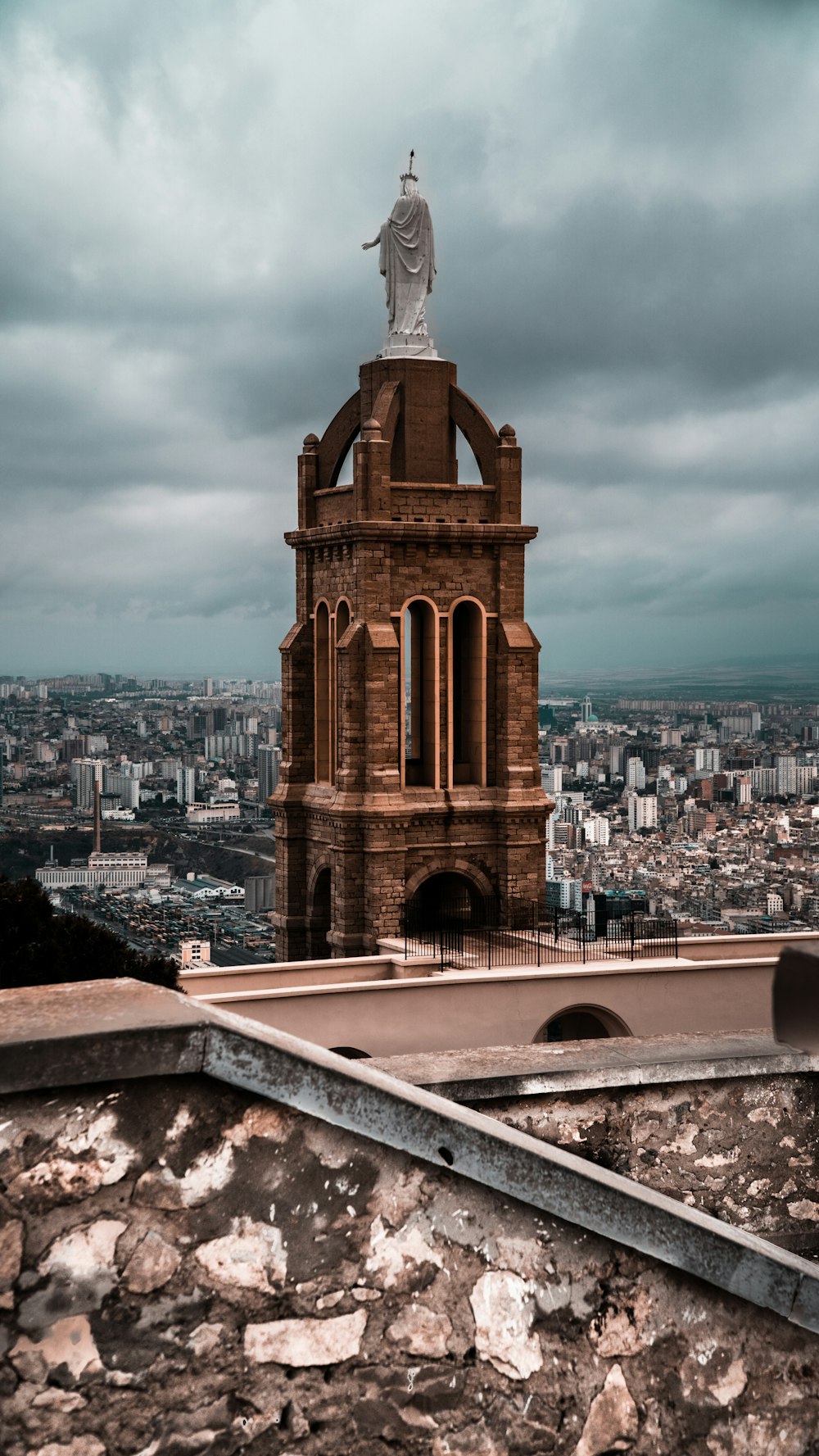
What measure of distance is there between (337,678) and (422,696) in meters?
1.52

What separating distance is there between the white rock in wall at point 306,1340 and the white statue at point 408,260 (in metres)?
25.7

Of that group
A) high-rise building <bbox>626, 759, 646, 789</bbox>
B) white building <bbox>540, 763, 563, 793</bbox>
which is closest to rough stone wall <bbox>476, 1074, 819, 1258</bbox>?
white building <bbox>540, 763, 563, 793</bbox>

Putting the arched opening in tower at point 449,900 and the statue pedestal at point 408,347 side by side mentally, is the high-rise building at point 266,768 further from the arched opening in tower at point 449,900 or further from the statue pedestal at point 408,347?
the statue pedestal at point 408,347

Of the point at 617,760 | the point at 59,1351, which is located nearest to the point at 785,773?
the point at 617,760

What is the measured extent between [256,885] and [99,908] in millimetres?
3938

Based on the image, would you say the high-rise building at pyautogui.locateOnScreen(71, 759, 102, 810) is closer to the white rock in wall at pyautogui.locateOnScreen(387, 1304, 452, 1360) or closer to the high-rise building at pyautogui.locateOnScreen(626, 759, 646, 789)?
the high-rise building at pyautogui.locateOnScreen(626, 759, 646, 789)

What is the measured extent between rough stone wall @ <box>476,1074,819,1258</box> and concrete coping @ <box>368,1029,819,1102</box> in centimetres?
5

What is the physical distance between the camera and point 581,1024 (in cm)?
2369

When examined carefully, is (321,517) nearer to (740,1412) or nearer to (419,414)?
(419,414)

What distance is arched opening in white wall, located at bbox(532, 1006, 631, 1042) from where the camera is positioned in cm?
2255

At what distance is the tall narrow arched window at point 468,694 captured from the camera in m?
27.7

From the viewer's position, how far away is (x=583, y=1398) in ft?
12.6

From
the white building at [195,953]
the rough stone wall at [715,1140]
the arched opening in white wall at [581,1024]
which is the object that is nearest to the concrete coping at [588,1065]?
the rough stone wall at [715,1140]

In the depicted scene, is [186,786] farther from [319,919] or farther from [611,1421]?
[611,1421]
